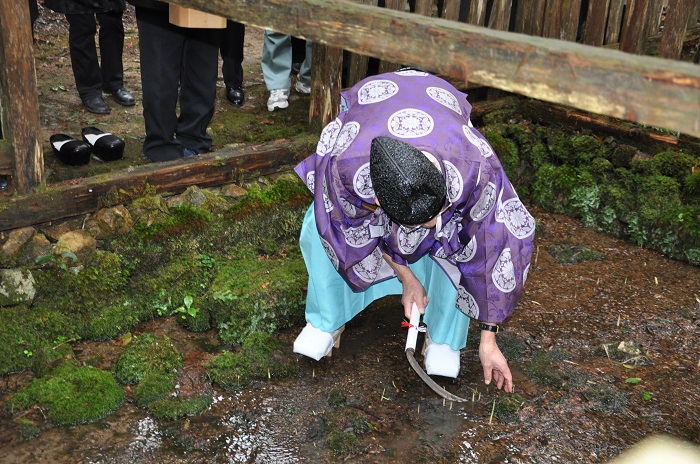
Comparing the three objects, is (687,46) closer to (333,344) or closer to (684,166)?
(684,166)

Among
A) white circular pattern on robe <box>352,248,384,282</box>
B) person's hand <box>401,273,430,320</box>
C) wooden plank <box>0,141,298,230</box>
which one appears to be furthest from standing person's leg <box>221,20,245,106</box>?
person's hand <box>401,273,430,320</box>

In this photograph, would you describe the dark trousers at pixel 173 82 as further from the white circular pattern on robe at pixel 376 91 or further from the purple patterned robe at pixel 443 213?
the white circular pattern on robe at pixel 376 91

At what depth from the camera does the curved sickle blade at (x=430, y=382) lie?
3.37 meters

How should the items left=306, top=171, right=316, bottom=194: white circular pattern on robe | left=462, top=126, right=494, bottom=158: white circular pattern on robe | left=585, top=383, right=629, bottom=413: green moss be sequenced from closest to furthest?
left=462, top=126, right=494, bottom=158: white circular pattern on robe
left=306, top=171, right=316, bottom=194: white circular pattern on robe
left=585, top=383, right=629, bottom=413: green moss

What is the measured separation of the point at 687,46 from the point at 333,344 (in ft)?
13.2

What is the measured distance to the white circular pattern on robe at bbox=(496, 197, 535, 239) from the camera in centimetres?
303

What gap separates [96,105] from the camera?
17.7 feet

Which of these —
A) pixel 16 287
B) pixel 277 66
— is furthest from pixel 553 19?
pixel 16 287

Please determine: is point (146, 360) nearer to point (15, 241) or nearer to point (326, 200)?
point (15, 241)

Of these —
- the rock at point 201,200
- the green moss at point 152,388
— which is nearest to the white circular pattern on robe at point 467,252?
the green moss at point 152,388

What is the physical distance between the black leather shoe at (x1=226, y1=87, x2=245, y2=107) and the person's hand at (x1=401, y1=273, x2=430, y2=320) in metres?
2.95

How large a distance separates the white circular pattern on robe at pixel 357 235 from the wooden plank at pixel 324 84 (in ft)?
5.68

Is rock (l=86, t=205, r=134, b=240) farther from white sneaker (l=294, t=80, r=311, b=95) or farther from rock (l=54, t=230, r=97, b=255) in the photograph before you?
white sneaker (l=294, t=80, r=311, b=95)

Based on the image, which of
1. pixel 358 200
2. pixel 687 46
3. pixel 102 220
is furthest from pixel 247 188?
pixel 687 46
